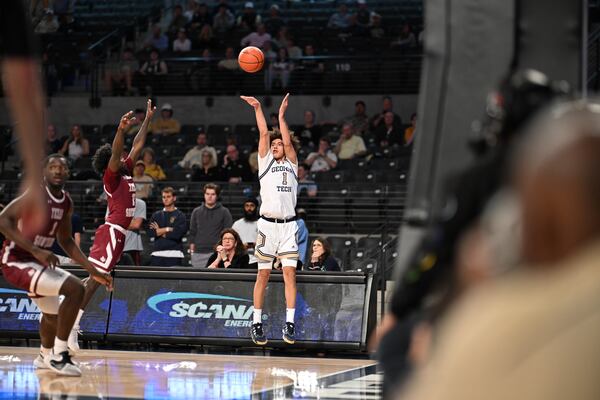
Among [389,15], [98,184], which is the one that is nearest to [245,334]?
[98,184]

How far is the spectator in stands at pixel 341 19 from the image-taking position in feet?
86.5

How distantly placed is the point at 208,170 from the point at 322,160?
7.11ft

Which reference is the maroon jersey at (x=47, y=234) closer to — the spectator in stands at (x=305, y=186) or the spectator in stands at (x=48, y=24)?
the spectator in stands at (x=305, y=186)

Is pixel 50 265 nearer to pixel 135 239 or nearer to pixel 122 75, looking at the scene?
pixel 135 239

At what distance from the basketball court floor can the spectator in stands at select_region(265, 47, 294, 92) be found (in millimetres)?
11855

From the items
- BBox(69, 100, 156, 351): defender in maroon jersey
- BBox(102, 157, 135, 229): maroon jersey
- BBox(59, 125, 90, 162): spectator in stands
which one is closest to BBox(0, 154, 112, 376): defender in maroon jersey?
BBox(69, 100, 156, 351): defender in maroon jersey

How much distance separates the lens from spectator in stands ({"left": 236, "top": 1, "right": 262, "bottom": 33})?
1053 inches

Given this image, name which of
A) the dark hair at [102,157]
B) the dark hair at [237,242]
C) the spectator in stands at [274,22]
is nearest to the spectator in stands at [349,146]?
the spectator in stands at [274,22]

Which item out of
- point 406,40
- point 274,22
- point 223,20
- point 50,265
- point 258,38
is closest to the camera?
→ point 50,265

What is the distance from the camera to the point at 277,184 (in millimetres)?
13234

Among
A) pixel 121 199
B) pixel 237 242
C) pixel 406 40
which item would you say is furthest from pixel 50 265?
pixel 406 40

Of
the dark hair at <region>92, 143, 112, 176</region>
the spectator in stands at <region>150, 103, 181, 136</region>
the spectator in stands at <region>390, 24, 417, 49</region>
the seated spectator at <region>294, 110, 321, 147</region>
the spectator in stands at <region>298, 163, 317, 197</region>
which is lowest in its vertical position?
the dark hair at <region>92, 143, 112, 176</region>

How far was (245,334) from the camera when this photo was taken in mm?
13273

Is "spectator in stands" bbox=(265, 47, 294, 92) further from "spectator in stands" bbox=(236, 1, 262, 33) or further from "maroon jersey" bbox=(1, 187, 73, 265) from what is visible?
"maroon jersey" bbox=(1, 187, 73, 265)
